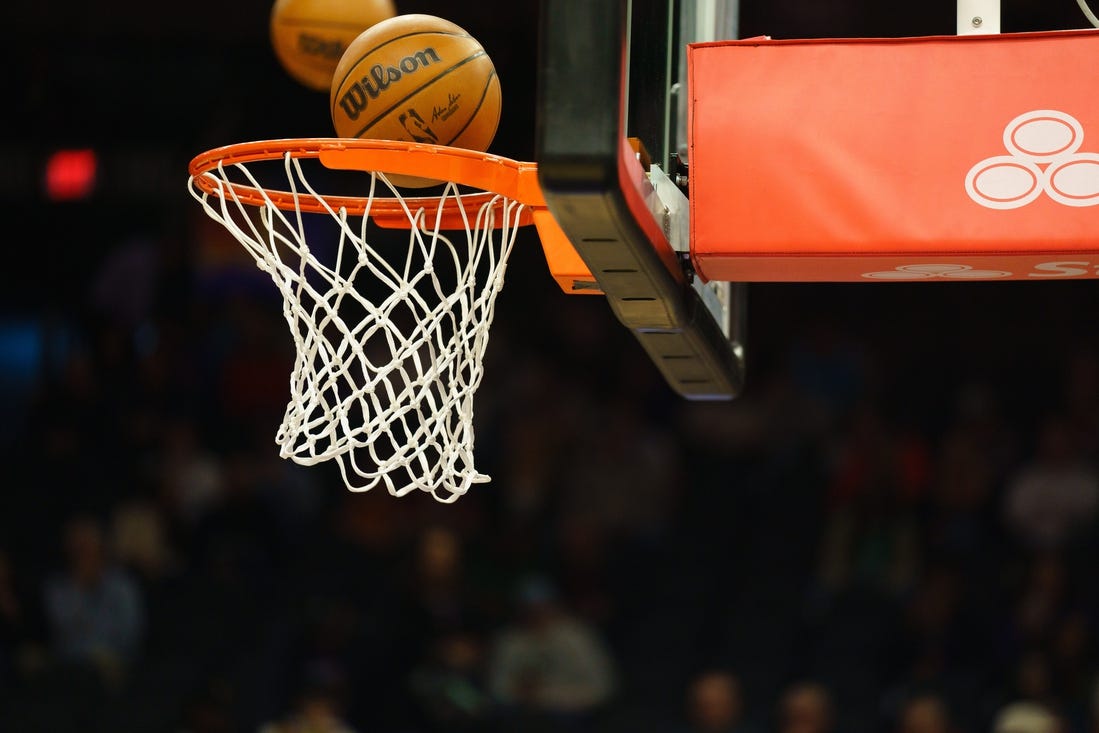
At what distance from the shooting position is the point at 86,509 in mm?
7656

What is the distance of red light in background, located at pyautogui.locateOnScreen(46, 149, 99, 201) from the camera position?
30.0ft

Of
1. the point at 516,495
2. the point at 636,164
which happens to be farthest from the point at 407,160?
the point at 516,495

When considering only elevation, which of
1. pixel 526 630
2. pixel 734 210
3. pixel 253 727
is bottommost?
pixel 253 727

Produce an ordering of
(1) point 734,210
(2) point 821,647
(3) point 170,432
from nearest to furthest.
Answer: (1) point 734,210
(2) point 821,647
(3) point 170,432

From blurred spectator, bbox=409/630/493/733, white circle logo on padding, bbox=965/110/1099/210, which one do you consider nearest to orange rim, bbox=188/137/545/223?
white circle logo on padding, bbox=965/110/1099/210

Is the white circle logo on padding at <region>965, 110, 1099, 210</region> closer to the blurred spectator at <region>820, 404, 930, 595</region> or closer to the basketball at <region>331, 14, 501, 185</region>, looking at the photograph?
the basketball at <region>331, 14, 501, 185</region>

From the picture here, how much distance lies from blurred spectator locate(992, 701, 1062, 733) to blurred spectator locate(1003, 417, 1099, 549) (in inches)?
45.2

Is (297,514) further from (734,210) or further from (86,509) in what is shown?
(734,210)

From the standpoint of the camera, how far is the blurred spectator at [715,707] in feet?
20.8

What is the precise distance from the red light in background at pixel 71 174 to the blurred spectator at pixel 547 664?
173 inches

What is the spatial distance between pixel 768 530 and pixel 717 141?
580 centimetres

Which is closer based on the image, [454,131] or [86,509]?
[454,131]

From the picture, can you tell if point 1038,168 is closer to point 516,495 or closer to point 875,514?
point 875,514

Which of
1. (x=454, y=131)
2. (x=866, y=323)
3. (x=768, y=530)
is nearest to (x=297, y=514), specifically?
(x=768, y=530)
